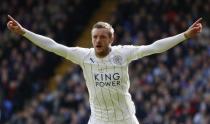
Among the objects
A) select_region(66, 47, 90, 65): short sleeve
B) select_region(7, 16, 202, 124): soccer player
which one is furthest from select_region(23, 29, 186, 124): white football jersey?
select_region(66, 47, 90, 65): short sleeve

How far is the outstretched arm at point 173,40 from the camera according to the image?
9578 millimetres

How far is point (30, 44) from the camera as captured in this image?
24672mm

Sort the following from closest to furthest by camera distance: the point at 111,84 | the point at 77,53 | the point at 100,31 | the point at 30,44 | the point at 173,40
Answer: the point at 173,40, the point at 100,31, the point at 111,84, the point at 77,53, the point at 30,44

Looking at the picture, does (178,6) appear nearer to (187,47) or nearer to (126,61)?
(187,47)

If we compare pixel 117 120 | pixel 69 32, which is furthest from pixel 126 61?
pixel 69 32

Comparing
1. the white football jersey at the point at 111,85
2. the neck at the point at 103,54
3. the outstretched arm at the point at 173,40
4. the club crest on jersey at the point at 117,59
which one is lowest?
the white football jersey at the point at 111,85

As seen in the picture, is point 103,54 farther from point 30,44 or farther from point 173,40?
point 30,44

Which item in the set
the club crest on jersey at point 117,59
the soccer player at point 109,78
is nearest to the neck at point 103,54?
the soccer player at point 109,78

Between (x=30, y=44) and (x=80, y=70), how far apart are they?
2625mm

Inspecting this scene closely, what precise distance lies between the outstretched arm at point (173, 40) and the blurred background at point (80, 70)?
8643 millimetres

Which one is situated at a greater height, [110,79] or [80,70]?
[80,70]

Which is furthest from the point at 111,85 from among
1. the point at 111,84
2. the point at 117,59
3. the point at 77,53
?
the point at 77,53

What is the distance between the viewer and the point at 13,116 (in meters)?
22.6

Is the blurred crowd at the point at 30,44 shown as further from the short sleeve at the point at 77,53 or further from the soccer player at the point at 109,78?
the soccer player at the point at 109,78
